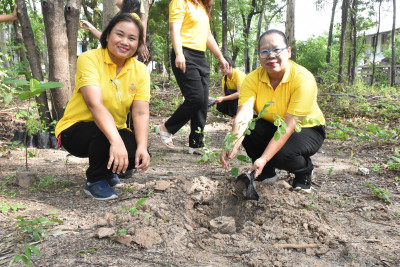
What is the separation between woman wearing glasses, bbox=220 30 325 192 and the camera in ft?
7.43

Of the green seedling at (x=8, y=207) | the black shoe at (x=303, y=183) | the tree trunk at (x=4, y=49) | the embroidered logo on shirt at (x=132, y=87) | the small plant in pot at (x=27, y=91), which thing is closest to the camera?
the green seedling at (x=8, y=207)

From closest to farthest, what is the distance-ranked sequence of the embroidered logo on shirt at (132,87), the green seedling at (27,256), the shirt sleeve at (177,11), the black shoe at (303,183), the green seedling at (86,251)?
the green seedling at (27,256)
the green seedling at (86,251)
the embroidered logo on shirt at (132,87)
the black shoe at (303,183)
the shirt sleeve at (177,11)

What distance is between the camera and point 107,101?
235cm

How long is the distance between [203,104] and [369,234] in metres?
2.12

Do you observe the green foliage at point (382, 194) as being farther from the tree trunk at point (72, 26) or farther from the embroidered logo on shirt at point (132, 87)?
the tree trunk at point (72, 26)

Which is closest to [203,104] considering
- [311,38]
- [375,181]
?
[375,181]

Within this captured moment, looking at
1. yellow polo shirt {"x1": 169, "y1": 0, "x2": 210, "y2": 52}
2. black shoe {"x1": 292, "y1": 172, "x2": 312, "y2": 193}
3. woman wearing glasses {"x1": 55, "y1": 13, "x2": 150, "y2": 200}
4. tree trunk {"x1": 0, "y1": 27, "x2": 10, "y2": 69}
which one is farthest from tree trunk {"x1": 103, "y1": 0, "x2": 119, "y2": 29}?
black shoe {"x1": 292, "y1": 172, "x2": 312, "y2": 193}

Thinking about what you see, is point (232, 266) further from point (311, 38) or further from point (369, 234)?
point (311, 38)

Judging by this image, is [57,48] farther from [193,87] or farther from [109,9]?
[193,87]

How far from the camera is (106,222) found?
74.4 inches

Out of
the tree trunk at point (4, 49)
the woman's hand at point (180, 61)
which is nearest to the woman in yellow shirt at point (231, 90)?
the woman's hand at point (180, 61)

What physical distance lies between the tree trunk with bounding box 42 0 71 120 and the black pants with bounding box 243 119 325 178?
2.64 meters

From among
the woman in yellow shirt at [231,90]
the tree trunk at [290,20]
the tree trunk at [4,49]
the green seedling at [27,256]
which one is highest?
the tree trunk at [290,20]

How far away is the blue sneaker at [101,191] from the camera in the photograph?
2.34 m
